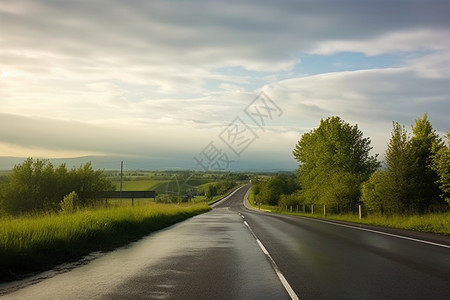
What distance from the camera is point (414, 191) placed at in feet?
105

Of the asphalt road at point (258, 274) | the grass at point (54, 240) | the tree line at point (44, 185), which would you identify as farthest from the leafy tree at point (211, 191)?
the asphalt road at point (258, 274)

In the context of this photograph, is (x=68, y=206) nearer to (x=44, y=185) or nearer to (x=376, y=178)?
(x=376, y=178)

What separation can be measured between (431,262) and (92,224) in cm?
1198

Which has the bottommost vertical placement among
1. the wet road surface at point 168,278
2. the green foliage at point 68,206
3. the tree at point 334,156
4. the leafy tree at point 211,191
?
the leafy tree at point 211,191

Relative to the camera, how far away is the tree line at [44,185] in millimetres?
65000

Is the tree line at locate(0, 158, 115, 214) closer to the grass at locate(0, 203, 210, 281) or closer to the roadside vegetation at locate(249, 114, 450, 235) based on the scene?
the roadside vegetation at locate(249, 114, 450, 235)

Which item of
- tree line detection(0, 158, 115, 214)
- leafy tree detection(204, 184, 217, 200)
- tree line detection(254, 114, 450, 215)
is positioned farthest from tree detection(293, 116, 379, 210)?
leafy tree detection(204, 184, 217, 200)

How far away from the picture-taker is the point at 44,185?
68.1m

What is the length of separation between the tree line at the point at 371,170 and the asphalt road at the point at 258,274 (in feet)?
61.0

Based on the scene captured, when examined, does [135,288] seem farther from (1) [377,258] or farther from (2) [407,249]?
(2) [407,249]

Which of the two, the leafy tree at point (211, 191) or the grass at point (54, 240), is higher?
the grass at point (54, 240)

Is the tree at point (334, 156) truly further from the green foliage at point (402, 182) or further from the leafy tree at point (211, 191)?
the leafy tree at point (211, 191)

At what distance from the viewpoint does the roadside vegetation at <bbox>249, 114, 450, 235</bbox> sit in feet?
96.4

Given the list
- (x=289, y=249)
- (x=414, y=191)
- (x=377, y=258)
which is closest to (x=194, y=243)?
(x=289, y=249)
